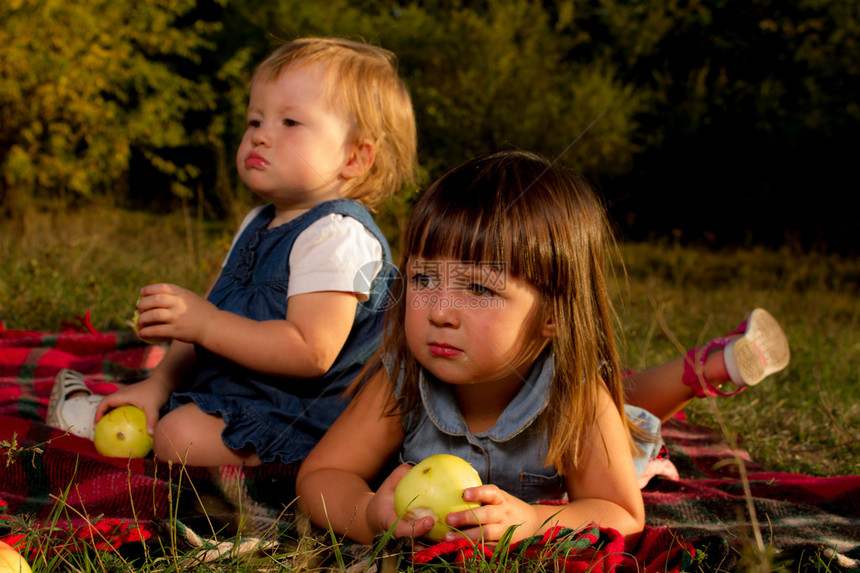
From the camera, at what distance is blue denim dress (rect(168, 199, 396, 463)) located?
2.32 meters

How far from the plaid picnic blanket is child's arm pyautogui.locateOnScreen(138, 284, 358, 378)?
1.04 ft

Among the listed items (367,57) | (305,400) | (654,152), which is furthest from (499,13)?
(305,400)

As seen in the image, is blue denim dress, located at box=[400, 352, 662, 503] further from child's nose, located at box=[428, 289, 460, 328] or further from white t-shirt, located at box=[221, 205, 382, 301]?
white t-shirt, located at box=[221, 205, 382, 301]

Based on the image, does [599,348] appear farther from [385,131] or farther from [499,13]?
[499,13]

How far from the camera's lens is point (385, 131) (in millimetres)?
2756

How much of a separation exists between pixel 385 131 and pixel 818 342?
2.87 m

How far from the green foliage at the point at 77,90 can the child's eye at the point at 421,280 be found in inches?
255

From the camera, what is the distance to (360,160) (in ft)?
8.77

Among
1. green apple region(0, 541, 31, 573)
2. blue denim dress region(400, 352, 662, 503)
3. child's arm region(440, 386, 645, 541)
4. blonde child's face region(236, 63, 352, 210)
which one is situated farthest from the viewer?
blonde child's face region(236, 63, 352, 210)

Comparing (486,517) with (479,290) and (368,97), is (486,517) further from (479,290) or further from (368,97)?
(368,97)

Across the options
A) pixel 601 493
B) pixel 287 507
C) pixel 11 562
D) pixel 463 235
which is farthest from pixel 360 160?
pixel 11 562

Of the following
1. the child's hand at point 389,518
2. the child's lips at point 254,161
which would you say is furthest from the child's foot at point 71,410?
the child's hand at point 389,518

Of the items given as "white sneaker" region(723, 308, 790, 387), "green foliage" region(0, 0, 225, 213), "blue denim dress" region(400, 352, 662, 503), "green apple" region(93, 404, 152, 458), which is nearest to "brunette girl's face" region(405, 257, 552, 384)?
"blue denim dress" region(400, 352, 662, 503)

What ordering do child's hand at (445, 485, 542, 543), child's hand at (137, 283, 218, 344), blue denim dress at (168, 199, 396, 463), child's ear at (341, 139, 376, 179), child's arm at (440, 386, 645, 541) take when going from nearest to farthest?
child's hand at (445, 485, 542, 543) < child's arm at (440, 386, 645, 541) < child's hand at (137, 283, 218, 344) < blue denim dress at (168, 199, 396, 463) < child's ear at (341, 139, 376, 179)
